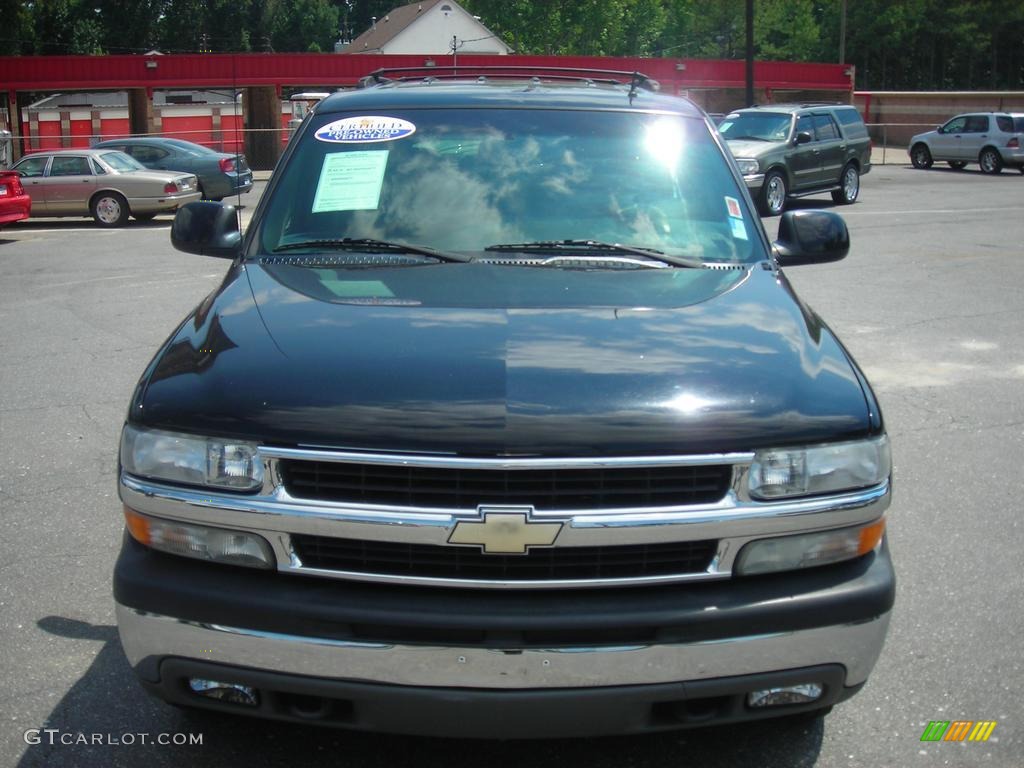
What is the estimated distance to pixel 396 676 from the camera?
2.74 m

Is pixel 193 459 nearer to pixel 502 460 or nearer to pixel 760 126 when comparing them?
pixel 502 460

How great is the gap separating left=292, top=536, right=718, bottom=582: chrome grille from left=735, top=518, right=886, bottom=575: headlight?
108 mm

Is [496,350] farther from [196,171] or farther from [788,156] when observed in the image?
[196,171]

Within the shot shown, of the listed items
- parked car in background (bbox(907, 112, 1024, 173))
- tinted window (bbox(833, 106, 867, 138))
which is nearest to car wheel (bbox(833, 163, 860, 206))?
tinted window (bbox(833, 106, 867, 138))

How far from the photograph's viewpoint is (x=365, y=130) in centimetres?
452

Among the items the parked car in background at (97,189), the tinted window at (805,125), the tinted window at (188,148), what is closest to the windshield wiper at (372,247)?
the parked car in background at (97,189)

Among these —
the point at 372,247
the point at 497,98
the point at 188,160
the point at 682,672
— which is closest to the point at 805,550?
the point at 682,672

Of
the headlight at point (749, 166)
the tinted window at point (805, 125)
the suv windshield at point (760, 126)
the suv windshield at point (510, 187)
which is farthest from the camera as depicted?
the tinted window at point (805, 125)

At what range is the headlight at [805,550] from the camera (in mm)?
2877

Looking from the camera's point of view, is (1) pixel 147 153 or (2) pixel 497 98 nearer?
(2) pixel 497 98

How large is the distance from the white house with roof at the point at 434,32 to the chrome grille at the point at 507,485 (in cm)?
7346

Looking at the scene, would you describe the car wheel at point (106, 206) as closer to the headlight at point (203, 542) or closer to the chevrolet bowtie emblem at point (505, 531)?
the headlight at point (203, 542)

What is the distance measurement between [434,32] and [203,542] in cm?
7657

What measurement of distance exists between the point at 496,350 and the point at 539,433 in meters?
0.40
